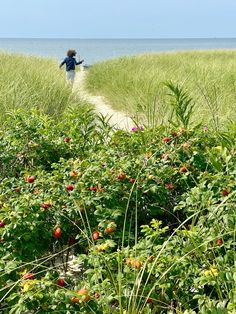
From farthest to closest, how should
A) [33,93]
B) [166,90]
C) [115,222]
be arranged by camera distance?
1. [166,90]
2. [33,93]
3. [115,222]

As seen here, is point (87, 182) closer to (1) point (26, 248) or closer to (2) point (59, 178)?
(2) point (59, 178)

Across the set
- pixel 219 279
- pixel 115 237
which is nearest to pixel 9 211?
pixel 115 237

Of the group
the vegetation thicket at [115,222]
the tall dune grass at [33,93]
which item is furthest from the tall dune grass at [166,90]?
the vegetation thicket at [115,222]

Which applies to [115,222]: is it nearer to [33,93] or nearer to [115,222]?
[115,222]

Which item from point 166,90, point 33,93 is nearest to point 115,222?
point 33,93

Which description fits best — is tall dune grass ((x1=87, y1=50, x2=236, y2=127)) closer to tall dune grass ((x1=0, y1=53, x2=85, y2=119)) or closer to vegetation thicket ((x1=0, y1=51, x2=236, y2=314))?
tall dune grass ((x1=0, y1=53, x2=85, y2=119))

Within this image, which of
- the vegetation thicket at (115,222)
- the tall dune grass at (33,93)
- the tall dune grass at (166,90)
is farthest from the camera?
the tall dune grass at (166,90)

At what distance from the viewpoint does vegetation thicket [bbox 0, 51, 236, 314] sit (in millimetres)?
1708

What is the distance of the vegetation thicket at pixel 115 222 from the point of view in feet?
5.60

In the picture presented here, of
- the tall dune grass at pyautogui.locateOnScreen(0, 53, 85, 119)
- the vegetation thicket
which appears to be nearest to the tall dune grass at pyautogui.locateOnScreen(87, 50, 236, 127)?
the tall dune grass at pyautogui.locateOnScreen(0, 53, 85, 119)

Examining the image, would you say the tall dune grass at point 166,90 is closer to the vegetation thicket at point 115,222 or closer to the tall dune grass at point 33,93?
the tall dune grass at point 33,93

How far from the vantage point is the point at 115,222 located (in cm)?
230

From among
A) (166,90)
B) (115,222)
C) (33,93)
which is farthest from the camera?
(166,90)

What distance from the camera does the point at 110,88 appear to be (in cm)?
1035
